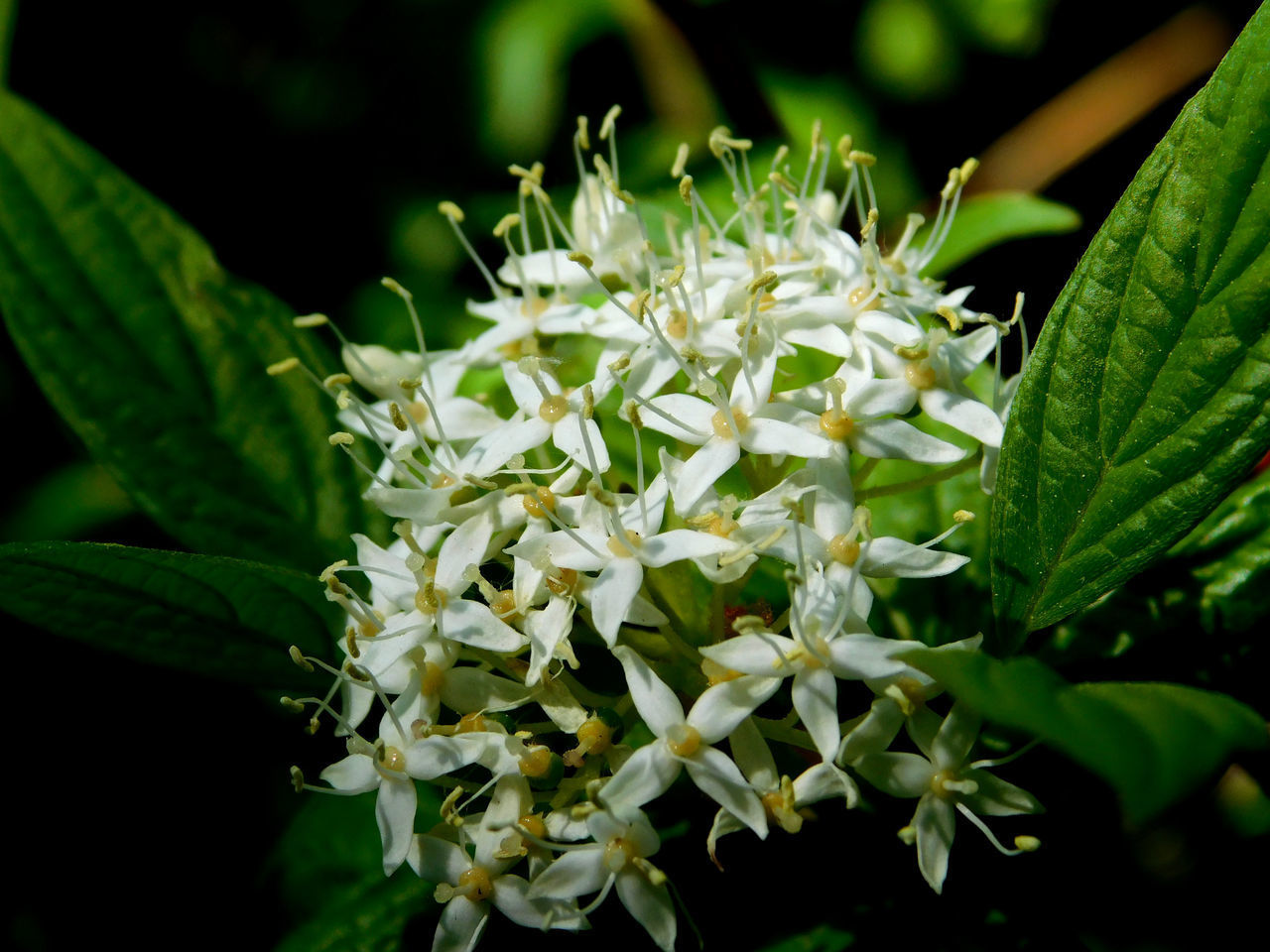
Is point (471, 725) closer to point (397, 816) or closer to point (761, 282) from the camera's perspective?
point (397, 816)

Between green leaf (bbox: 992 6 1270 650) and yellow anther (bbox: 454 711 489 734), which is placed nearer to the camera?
green leaf (bbox: 992 6 1270 650)

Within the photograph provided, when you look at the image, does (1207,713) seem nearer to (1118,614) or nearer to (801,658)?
(801,658)

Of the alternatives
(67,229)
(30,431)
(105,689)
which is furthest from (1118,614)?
(30,431)

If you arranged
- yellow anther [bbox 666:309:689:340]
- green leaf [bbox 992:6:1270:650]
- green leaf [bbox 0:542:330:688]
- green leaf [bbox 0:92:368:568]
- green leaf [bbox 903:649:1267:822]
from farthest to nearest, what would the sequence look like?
green leaf [bbox 0:92:368:568] < yellow anther [bbox 666:309:689:340] < green leaf [bbox 0:542:330:688] < green leaf [bbox 992:6:1270:650] < green leaf [bbox 903:649:1267:822]

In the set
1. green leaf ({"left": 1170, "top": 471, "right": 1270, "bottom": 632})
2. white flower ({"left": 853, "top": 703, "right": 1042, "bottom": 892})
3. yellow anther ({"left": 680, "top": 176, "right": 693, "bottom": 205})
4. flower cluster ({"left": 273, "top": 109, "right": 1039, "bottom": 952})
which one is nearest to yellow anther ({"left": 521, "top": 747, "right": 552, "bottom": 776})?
flower cluster ({"left": 273, "top": 109, "right": 1039, "bottom": 952})

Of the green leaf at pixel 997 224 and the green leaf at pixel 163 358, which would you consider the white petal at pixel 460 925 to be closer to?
the green leaf at pixel 163 358

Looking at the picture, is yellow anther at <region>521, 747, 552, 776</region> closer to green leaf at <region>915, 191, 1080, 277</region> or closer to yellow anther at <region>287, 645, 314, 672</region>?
yellow anther at <region>287, 645, 314, 672</region>

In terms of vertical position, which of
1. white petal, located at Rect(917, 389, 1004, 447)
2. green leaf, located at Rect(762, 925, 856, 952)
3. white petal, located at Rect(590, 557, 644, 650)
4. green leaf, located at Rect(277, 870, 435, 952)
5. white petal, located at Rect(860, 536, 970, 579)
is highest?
white petal, located at Rect(917, 389, 1004, 447)
